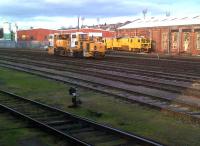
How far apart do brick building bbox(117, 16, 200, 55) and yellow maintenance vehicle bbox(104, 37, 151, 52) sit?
9.04ft

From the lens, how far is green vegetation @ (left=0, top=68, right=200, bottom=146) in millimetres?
10352

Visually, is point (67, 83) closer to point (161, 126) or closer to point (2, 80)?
point (2, 80)

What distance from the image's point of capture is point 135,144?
30.6 ft

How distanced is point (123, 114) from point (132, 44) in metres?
55.8

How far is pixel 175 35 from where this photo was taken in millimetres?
66000

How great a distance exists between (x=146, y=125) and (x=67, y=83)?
35.3 feet

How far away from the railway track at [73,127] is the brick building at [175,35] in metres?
49.5

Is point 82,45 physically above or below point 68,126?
above

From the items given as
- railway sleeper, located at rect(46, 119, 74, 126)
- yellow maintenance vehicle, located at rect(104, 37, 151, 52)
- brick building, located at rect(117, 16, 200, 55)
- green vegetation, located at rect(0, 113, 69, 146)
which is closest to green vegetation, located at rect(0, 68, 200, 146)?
railway sleeper, located at rect(46, 119, 74, 126)

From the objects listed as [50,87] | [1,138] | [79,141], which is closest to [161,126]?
[79,141]

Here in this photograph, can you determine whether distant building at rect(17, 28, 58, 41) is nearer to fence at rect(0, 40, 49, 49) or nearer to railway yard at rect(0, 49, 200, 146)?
fence at rect(0, 40, 49, 49)

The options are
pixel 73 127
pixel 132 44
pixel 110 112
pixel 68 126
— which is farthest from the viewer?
pixel 132 44

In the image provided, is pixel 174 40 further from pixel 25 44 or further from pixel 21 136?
pixel 21 136

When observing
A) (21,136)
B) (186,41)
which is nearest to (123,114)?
(21,136)
